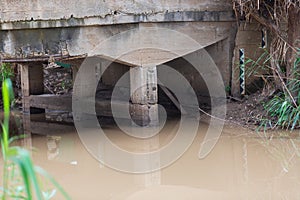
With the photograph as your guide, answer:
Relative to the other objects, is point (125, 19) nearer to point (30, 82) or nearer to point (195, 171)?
point (195, 171)

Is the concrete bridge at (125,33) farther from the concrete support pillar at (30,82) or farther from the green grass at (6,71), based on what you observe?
the green grass at (6,71)

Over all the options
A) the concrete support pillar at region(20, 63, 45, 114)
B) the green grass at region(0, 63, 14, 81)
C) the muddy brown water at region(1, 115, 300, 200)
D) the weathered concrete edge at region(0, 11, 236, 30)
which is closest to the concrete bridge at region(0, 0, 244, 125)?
the weathered concrete edge at region(0, 11, 236, 30)

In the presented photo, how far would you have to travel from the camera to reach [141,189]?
5047 millimetres

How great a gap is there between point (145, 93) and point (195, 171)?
2154 mm

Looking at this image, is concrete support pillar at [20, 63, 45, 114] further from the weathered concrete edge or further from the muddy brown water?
the weathered concrete edge

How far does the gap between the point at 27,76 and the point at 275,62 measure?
172 inches

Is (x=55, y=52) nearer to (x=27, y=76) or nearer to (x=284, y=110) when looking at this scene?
(x=27, y=76)

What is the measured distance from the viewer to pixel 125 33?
704 centimetres

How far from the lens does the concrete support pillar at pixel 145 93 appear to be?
7.36m

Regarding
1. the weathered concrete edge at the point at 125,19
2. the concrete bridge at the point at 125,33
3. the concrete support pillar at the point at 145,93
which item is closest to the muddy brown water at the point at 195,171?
the concrete support pillar at the point at 145,93

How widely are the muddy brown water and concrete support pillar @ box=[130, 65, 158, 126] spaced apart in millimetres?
→ 355

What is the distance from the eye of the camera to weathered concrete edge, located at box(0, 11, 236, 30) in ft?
20.3

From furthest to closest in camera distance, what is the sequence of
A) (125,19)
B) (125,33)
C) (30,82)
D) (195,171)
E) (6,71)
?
(6,71)
(30,82)
(125,33)
(125,19)
(195,171)

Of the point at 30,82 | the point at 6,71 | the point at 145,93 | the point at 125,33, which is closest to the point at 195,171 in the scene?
the point at 145,93
